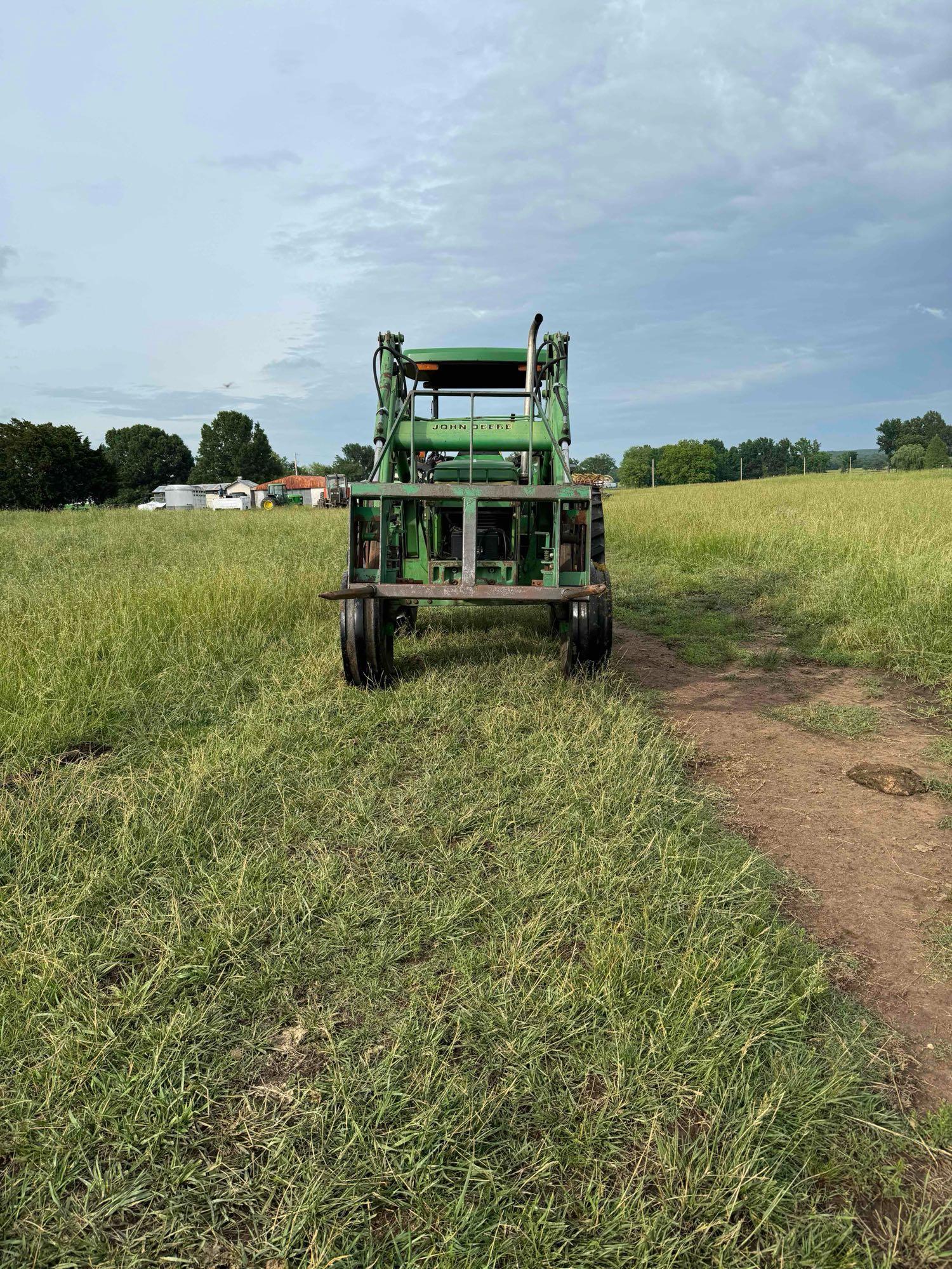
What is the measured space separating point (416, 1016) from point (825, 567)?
861cm

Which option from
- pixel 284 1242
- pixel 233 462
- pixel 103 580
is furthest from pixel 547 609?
pixel 233 462

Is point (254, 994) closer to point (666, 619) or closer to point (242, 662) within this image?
point (242, 662)

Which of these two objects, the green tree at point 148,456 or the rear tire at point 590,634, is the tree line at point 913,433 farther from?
the rear tire at point 590,634

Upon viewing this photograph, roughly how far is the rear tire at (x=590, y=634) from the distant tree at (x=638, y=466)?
102 metres

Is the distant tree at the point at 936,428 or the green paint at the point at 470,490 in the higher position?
the distant tree at the point at 936,428

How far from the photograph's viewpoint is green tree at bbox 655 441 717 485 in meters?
103

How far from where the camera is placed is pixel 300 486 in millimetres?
70812

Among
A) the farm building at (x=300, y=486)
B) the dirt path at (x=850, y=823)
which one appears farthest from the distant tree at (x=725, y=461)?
the dirt path at (x=850, y=823)

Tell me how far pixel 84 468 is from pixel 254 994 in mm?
50786

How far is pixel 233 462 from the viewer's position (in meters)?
78.8

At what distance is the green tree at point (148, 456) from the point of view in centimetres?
7906

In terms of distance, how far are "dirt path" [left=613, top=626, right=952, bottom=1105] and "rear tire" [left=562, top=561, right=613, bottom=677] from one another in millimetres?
582

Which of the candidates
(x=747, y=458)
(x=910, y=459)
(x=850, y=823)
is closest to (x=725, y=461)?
(x=747, y=458)

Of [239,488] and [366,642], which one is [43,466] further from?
[366,642]
